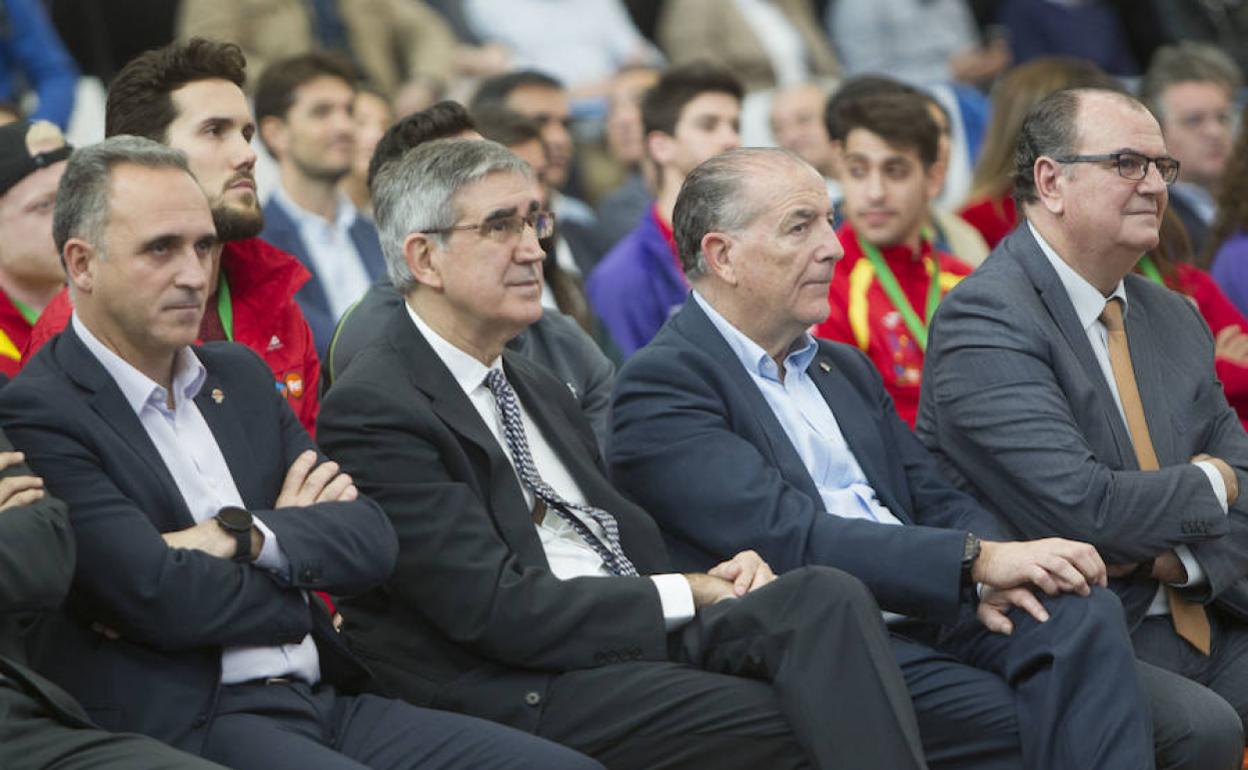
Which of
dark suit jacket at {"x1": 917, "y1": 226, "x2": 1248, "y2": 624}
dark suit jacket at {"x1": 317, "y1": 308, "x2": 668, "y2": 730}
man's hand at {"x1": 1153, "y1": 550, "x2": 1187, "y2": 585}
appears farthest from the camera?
man's hand at {"x1": 1153, "y1": 550, "x2": 1187, "y2": 585}

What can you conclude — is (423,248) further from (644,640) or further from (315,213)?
(315,213)

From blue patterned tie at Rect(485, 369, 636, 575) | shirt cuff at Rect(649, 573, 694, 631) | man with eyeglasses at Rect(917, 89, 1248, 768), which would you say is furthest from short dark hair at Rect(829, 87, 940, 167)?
shirt cuff at Rect(649, 573, 694, 631)

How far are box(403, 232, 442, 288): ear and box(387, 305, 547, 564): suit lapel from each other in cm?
16

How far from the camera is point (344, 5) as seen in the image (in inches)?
340

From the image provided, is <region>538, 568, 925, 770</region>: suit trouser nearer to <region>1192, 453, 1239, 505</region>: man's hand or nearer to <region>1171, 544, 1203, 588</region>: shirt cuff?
<region>1171, 544, 1203, 588</region>: shirt cuff

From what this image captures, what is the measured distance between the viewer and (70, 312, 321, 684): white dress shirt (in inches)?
131

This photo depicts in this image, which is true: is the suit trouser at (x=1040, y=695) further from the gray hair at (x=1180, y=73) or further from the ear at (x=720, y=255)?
the gray hair at (x=1180, y=73)

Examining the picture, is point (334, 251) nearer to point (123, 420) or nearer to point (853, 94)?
point (853, 94)

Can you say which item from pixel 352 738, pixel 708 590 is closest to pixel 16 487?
Answer: pixel 352 738

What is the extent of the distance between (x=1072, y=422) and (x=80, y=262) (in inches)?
81.4

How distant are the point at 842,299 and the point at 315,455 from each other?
90.2 inches

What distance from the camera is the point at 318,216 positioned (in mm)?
6227

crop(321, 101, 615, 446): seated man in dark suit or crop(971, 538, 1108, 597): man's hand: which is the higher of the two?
crop(321, 101, 615, 446): seated man in dark suit

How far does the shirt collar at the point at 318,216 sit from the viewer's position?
6180mm
